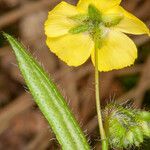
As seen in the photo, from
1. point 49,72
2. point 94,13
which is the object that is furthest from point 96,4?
point 49,72

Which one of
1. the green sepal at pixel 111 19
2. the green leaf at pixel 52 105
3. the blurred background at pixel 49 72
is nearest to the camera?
the green leaf at pixel 52 105

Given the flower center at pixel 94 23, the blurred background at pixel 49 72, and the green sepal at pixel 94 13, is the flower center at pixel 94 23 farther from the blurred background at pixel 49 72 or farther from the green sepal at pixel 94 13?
the blurred background at pixel 49 72

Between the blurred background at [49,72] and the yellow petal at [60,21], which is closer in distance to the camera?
the yellow petal at [60,21]

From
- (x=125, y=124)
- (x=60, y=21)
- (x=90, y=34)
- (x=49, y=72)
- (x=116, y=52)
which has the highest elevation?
(x=60, y=21)

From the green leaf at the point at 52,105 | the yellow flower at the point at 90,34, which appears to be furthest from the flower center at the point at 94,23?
the green leaf at the point at 52,105

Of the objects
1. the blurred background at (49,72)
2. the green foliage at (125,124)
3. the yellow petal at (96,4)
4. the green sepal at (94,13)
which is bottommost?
the blurred background at (49,72)

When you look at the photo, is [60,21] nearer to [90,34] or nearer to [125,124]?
[90,34]

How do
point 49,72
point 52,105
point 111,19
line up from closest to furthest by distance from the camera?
point 52,105
point 111,19
point 49,72

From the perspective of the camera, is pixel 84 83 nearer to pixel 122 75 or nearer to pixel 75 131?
pixel 122 75
